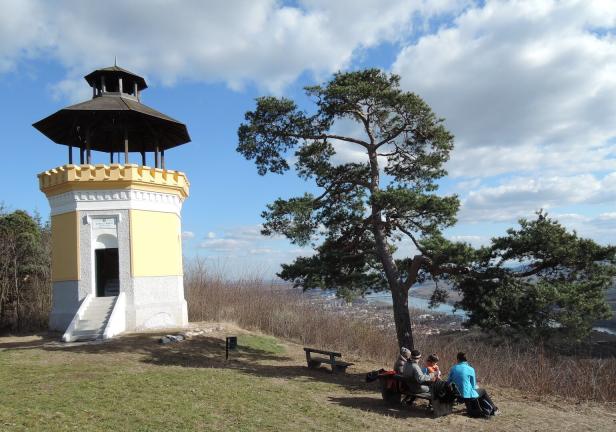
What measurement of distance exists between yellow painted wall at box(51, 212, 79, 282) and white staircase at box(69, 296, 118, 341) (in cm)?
105

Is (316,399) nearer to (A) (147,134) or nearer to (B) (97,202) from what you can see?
(B) (97,202)

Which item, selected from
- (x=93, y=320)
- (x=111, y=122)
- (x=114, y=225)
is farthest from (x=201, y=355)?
(x=111, y=122)

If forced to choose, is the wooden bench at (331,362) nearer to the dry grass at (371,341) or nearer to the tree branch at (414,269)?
the tree branch at (414,269)

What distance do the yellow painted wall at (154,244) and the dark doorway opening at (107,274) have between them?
3.37 meters

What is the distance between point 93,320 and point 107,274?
17.9 ft

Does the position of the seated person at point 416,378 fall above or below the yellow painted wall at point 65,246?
below

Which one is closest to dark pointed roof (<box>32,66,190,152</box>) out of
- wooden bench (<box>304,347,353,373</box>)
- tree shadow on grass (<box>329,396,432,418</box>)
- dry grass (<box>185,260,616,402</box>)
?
dry grass (<box>185,260,616,402</box>)

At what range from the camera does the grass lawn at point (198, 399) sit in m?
6.86

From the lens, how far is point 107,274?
19297 mm

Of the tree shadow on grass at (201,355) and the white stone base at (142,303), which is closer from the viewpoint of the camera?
the tree shadow on grass at (201,355)

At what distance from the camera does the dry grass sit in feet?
38.6

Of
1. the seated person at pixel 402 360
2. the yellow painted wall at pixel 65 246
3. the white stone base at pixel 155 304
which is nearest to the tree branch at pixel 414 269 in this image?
the seated person at pixel 402 360

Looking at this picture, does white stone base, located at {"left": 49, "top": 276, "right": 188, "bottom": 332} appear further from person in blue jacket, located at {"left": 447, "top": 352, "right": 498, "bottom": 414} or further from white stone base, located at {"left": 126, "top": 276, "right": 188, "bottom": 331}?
person in blue jacket, located at {"left": 447, "top": 352, "right": 498, "bottom": 414}

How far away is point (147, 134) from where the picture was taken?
17719 millimetres
